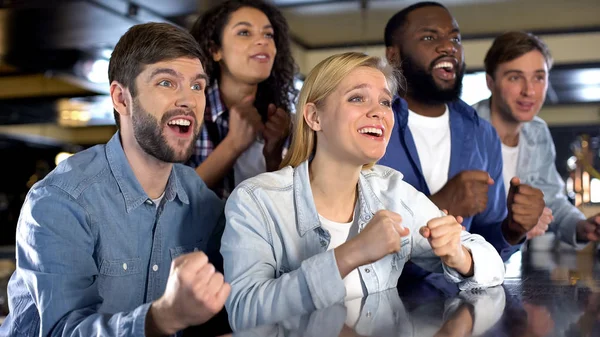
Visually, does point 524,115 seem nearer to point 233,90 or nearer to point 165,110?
point 233,90

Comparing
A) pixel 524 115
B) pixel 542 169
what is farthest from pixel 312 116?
pixel 542 169

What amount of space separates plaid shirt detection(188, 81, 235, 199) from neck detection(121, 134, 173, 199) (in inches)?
22.2

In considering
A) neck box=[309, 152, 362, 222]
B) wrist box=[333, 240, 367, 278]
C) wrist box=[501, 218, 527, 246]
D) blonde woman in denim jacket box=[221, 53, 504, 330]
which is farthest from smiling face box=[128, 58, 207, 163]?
wrist box=[501, 218, 527, 246]

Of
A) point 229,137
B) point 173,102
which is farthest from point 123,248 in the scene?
point 229,137

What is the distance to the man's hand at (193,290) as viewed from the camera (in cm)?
94

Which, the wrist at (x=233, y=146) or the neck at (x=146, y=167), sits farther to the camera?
the wrist at (x=233, y=146)

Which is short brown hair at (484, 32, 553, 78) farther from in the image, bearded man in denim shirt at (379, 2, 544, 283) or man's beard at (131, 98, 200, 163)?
man's beard at (131, 98, 200, 163)

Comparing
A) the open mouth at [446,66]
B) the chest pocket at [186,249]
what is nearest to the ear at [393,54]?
the open mouth at [446,66]

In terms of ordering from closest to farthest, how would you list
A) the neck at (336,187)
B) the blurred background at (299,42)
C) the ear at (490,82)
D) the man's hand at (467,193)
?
the neck at (336,187) → the man's hand at (467,193) → the ear at (490,82) → the blurred background at (299,42)

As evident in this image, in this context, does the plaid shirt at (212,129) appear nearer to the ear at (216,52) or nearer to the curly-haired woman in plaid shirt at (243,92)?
the curly-haired woman in plaid shirt at (243,92)

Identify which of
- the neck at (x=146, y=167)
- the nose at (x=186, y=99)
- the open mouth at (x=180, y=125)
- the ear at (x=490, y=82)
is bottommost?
the neck at (x=146, y=167)

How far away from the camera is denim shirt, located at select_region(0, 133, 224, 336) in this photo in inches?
47.2

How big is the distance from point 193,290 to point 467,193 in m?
0.97

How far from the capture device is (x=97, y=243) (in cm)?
134
